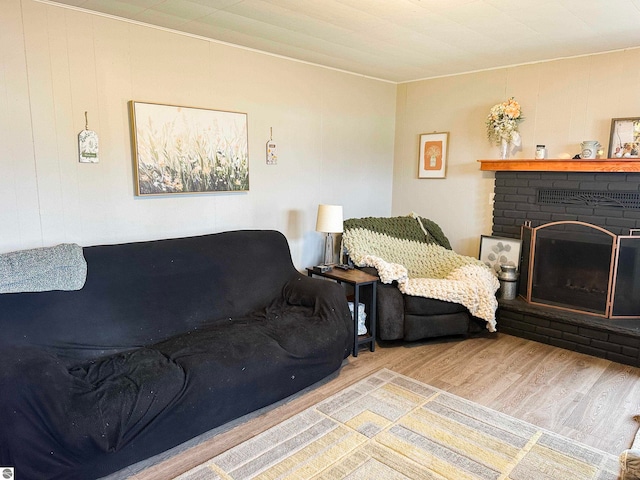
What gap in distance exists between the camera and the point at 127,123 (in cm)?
291

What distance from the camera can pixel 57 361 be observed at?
2.06 meters

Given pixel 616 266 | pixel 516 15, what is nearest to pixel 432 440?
pixel 616 266

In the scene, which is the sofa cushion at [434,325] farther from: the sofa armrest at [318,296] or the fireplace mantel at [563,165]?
the fireplace mantel at [563,165]

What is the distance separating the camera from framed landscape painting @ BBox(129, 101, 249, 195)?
2.97m

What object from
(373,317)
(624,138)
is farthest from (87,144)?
(624,138)

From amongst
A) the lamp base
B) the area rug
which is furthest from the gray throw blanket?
the lamp base

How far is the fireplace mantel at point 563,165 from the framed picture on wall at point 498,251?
651mm

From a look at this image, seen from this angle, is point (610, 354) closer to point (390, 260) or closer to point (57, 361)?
point (390, 260)

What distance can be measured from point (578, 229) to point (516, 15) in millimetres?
1860

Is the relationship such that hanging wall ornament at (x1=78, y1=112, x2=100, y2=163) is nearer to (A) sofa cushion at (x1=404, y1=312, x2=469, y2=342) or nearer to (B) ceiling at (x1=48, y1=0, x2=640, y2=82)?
(B) ceiling at (x1=48, y1=0, x2=640, y2=82)

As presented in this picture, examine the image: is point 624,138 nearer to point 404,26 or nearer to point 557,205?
point 557,205

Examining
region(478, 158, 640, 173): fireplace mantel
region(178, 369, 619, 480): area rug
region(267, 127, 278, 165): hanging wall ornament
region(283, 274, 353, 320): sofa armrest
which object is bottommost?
region(178, 369, 619, 480): area rug

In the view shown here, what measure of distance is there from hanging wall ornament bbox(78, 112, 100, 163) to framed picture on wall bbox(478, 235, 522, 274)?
3352mm

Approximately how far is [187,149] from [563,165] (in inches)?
119
